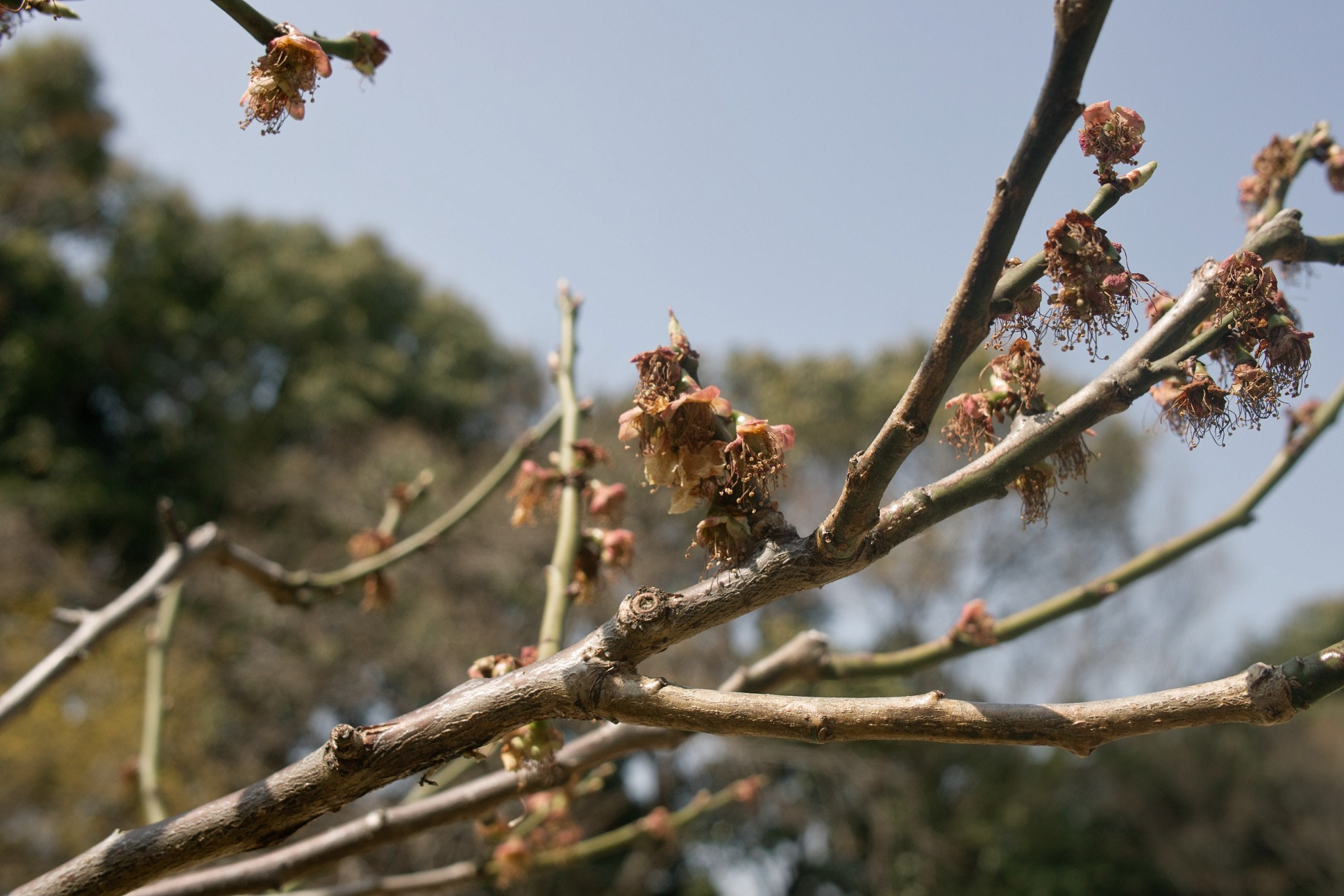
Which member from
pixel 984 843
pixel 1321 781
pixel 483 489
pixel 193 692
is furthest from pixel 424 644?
pixel 1321 781

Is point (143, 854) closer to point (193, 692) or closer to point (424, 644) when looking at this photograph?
point (193, 692)

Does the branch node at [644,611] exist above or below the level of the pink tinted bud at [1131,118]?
below

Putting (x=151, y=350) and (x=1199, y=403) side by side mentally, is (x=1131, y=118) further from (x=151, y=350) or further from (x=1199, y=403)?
(x=151, y=350)

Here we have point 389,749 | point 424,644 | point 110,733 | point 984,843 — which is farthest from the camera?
point 984,843

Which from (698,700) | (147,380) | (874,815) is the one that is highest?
(147,380)

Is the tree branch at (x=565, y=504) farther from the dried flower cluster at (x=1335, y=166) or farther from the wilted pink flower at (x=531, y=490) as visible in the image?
the dried flower cluster at (x=1335, y=166)

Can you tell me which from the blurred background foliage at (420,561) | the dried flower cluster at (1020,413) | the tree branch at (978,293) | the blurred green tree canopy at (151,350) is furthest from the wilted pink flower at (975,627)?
the blurred green tree canopy at (151,350)
